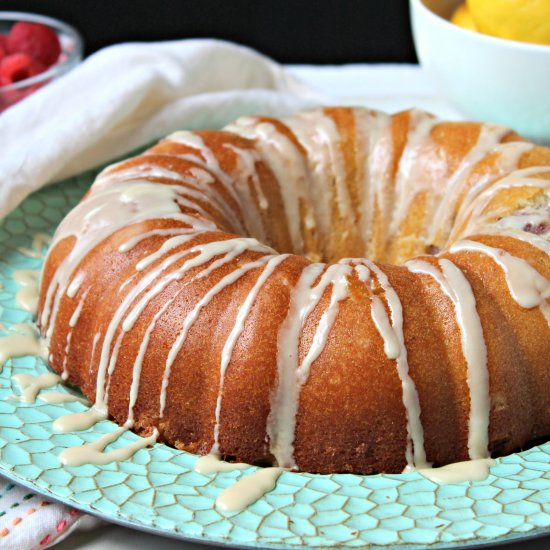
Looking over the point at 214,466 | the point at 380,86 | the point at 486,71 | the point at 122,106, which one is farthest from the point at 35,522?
the point at 380,86

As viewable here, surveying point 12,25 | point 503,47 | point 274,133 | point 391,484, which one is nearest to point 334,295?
point 391,484

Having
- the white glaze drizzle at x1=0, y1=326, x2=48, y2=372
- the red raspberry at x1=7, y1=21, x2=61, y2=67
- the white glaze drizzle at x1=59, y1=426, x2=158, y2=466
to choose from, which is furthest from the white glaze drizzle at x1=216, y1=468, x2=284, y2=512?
the red raspberry at x1=7, y1=21, x2=61, y2=67

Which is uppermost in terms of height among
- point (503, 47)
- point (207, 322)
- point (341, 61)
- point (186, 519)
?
point (503, 47)

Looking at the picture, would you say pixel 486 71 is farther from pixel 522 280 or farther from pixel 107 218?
pixel 107 218

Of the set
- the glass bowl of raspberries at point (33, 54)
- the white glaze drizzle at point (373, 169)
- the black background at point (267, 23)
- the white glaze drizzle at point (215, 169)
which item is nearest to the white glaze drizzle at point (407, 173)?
the white glaze drizzle at point (373, 169)

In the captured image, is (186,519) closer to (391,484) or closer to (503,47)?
(391,484)

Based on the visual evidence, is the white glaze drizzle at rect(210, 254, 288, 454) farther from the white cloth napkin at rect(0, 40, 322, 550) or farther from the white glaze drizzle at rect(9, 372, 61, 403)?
the white cloth napkin at rect(0, 40, 322, 550)
